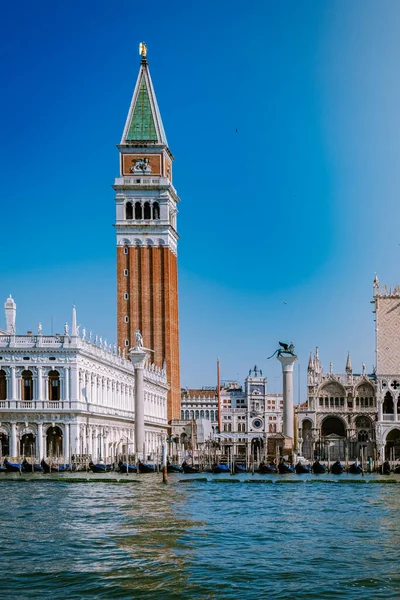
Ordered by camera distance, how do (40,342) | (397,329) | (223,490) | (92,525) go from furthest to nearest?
(397,329) < (40,342) < (223,490) < (92,525)

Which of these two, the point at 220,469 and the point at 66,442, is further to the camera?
the point at 220,469

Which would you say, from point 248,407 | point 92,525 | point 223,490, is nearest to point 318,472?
point 223,490

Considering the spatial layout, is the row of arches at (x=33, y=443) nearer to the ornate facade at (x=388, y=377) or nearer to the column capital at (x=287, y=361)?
the column capital at (x=287, y=361)

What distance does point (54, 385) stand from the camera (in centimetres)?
5122

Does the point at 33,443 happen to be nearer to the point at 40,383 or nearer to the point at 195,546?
the point at 40,383

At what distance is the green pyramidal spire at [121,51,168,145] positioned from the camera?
270 ft

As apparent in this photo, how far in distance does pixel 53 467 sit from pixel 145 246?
34.7 m

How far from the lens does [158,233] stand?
80.1m

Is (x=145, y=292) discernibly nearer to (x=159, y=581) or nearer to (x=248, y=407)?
(x=248, y=407)

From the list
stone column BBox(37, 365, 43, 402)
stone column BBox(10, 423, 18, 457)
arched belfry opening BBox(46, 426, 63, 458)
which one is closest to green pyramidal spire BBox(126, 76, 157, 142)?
stone column BBox(37, 365, 43, 402)

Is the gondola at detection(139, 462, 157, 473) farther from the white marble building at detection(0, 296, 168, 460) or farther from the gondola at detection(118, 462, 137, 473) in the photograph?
the white marble building at detection(0, 296, 168, 460)

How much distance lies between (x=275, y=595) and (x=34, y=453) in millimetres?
34888

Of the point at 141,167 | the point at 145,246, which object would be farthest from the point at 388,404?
the point at 141,167

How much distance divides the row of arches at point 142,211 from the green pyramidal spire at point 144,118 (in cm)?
559
